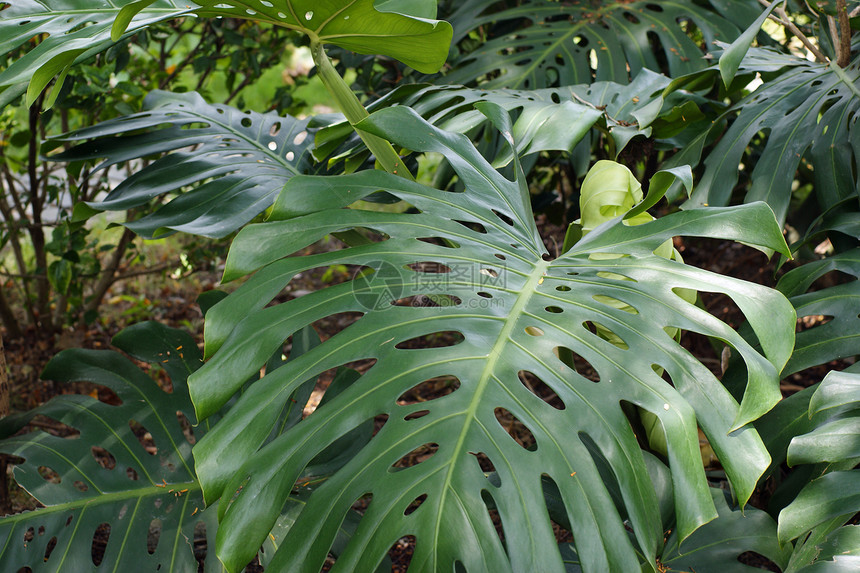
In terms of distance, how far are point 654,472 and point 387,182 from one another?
55cm

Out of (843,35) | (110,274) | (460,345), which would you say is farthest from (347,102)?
(110,274)

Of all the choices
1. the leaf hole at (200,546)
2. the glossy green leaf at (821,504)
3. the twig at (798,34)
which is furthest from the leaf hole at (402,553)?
the twig at (798,34)

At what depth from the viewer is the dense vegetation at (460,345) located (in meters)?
0.67

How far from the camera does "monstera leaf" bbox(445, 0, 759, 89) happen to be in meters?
1.75

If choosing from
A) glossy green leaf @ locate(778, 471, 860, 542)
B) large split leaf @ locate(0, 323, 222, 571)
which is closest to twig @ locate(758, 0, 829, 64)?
glossy green leaf @ locate(778, 471, 860, 542)

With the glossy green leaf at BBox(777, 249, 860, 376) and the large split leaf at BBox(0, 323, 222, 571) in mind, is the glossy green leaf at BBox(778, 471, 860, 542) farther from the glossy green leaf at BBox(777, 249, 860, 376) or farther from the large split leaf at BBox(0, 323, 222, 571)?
the large split leaf at BBox(0, 323, 222, 571)

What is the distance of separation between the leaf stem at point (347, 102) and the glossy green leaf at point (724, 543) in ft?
2.36

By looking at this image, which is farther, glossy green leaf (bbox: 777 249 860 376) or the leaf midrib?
glossy green leaf (bbox: 777 249 860 376)

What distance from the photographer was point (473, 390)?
0.72m

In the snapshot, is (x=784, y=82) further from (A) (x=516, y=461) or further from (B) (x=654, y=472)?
(A) (x=516, y=461)

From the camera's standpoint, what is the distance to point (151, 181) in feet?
4.22

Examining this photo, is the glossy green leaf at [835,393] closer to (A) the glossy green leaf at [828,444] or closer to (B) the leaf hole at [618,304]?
(A) the glossy green leaf at [828,444]

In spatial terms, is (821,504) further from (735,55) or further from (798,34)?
(798,34)

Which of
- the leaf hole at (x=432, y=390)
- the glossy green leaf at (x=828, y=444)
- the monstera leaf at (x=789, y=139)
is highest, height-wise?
the monstera leaf at (x=789, y=139)
